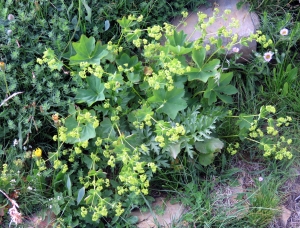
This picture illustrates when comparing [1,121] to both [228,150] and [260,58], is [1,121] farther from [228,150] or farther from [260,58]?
[260,58]

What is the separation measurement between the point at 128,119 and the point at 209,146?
1.60 feet

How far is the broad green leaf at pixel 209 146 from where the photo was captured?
7.78 ft

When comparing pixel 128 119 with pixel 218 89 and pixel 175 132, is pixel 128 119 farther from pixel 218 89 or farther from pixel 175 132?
pixel 218 89

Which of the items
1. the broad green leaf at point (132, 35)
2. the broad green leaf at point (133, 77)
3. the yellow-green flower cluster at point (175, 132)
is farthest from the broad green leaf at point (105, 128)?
the broad green leaf at point (132, 35)

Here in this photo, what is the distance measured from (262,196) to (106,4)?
1.48m

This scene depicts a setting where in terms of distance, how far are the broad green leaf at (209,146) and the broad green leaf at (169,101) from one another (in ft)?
0.99

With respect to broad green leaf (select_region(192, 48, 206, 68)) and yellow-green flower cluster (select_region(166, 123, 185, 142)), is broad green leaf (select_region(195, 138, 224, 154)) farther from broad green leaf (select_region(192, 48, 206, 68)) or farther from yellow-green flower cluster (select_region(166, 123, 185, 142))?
broad green leaf (select_region(192, 48, 206, 68))

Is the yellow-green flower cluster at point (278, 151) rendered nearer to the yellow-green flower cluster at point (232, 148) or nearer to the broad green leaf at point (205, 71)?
the yellow-green flower cluster at point (232, 148)

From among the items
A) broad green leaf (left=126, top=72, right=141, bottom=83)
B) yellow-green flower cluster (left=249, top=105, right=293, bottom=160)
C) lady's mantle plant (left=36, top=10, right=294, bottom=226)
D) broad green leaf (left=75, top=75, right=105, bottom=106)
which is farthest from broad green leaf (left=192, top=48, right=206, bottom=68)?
broad green leaf (left=75, top=75, right=105, bottom=106)

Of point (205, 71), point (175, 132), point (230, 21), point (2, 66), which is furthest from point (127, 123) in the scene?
point (230, 21)

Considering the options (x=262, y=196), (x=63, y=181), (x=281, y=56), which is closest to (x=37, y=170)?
(x=63, y=181)

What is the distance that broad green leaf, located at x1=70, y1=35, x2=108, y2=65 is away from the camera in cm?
226

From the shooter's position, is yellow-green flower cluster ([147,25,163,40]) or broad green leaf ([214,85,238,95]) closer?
yellow-green flower cluster ([147,25,163,40])

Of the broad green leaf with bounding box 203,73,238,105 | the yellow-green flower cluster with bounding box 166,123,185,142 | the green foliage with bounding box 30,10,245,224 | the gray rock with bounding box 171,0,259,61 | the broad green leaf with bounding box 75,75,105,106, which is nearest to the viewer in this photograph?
the yellow-green flower cluster with bounding box 166,123,185,142
